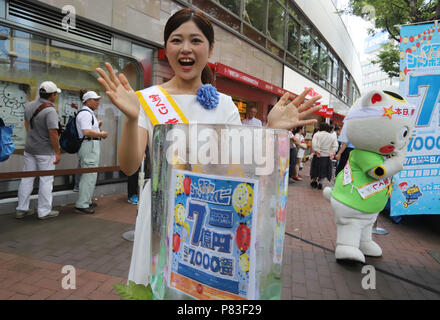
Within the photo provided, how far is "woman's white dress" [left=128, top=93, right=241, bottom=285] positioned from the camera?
1.24 metres

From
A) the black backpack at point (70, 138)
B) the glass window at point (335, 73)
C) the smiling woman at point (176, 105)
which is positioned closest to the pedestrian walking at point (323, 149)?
the black backpack at point (70, 138)

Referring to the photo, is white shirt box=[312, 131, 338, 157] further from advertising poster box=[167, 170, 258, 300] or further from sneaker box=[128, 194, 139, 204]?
advertising poster box=[167, 170, 258, 300]

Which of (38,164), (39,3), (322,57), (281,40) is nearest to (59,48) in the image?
(39,3)

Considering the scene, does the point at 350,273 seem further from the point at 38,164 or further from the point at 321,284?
the point at 38,164

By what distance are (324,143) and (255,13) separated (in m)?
6.00

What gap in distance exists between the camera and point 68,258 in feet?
10.8

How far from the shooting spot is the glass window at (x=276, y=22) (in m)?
12.4

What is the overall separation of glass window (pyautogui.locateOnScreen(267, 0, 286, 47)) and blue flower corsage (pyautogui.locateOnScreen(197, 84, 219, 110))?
12204 mm

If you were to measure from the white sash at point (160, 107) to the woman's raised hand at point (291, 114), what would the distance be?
366mm

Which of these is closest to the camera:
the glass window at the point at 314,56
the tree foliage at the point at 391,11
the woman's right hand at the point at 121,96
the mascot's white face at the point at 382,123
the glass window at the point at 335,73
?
the woman's right hand at the point at 121,96

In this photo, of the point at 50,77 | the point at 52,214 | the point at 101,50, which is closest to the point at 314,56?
the point at 101,50

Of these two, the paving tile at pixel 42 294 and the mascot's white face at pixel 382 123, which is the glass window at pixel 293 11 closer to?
the mascot's white face at pixel 382 123

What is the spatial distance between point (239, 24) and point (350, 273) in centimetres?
895

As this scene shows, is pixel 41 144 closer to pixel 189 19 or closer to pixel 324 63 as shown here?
pixel 189 19
